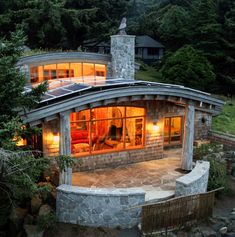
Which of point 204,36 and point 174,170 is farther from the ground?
point 204,36

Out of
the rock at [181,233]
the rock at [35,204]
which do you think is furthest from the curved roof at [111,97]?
the rock at [181,233]

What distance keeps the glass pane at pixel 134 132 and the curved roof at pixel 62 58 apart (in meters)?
5.98

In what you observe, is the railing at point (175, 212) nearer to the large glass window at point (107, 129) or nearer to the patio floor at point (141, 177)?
the patio floor at point (141, 177)

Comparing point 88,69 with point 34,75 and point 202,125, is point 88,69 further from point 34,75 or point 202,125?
point 202,125

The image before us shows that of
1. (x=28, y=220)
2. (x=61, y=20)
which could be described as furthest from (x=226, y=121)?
(x=61, y=20)

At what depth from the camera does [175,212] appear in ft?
30.5

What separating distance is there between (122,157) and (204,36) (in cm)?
1681

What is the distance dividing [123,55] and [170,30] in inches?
594

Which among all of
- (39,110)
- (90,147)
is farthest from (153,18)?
(39,110)

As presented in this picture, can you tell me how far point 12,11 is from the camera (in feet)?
77.7

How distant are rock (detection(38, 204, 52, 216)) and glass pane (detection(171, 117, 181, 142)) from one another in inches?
343

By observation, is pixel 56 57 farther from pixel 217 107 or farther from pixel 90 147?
pixel 217 107

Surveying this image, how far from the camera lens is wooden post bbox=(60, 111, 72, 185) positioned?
33.0ft

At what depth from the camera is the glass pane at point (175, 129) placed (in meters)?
16.2
